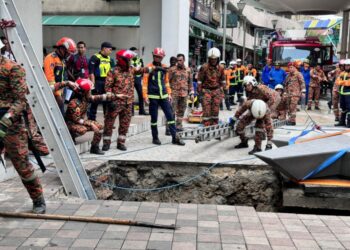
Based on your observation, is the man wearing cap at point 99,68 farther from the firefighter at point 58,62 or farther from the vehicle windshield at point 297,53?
the vehicle windshield at point 297,53

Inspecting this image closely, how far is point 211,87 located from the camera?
30.6 ft

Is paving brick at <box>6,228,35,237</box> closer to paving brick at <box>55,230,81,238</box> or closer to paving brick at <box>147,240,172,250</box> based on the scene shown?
paving brick at <box>55,230,81,238</box>

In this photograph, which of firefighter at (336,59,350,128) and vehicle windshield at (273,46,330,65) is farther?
vehicle windshield at (273,46,330,65)

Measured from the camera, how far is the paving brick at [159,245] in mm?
3854

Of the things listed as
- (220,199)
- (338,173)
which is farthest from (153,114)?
(338,173)

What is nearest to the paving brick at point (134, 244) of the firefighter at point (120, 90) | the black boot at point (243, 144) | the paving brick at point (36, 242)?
the paving brick at point (36, 242)

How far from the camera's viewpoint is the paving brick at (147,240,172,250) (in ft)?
12.6

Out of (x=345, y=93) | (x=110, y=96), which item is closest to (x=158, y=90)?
(x=110, y=96)

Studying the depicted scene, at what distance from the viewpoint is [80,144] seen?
24.0 feet

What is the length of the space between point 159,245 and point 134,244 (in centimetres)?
22

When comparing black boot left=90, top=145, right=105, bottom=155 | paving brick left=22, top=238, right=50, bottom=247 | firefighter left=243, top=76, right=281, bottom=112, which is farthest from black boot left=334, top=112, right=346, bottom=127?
paving brick left=22, top=238, right=50, bottom=247

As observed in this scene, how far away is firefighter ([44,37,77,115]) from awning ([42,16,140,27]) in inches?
450

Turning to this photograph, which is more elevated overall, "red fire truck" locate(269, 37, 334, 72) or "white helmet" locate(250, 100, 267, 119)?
"red fire truck" locate(269, 37, 334, 72)

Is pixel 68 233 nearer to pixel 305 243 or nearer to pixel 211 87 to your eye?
pixel 305 243
